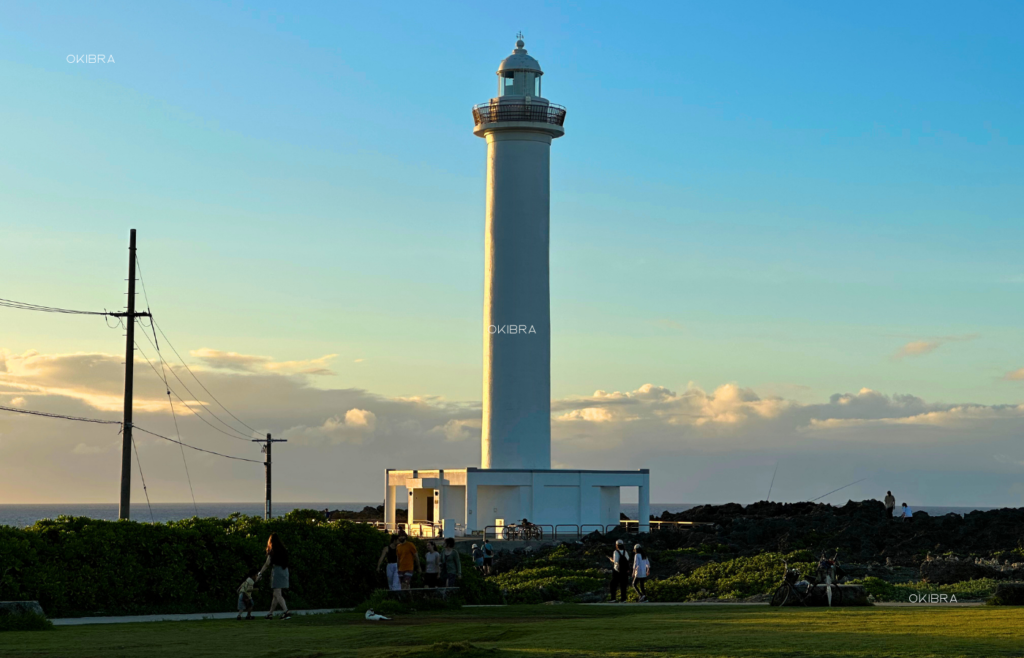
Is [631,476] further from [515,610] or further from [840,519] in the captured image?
[515,610]

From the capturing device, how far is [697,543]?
47156 mm

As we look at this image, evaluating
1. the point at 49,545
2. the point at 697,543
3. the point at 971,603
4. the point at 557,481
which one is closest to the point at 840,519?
the point at 697,543

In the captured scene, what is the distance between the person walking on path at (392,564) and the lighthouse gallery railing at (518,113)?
3290cm

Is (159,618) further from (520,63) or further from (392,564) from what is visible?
(520,63)

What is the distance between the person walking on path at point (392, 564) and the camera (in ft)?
72.4

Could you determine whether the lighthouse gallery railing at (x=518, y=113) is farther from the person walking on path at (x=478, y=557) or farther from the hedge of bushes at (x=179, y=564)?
the hedge of bushes at (x=179, y=564)

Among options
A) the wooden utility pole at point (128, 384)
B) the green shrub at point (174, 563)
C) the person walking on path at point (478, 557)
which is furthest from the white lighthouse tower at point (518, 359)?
the green shrub at point (174, 563)

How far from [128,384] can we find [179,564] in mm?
11621

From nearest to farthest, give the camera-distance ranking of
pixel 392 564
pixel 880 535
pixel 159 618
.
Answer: pixel 159 618 → pixel 392 564 → pixel 880 535

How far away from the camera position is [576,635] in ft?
53.0

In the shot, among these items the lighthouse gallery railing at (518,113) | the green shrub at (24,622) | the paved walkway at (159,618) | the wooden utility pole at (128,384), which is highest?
the lighthouse gallery railing at (518,113)

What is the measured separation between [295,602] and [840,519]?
3489cm

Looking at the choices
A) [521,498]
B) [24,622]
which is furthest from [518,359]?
[24,622]

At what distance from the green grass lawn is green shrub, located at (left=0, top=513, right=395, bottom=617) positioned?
2764 millimetres
